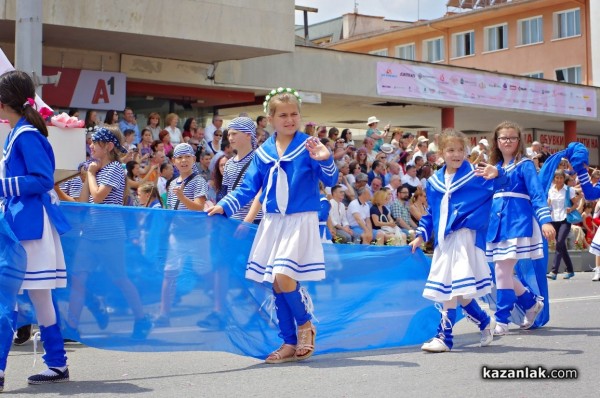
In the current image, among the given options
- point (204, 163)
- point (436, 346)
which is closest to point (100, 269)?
point (436, 346)

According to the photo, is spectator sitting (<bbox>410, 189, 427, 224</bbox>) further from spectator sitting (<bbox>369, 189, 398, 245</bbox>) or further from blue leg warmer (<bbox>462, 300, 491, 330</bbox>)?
blue leg warmer (<bbox>462, 300, 491, 330</bbox>)

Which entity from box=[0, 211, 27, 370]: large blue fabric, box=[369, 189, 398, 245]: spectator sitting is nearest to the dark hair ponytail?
box=[0, 211, 27, 370]: large blue fabric

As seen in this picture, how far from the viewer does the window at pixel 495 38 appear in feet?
171

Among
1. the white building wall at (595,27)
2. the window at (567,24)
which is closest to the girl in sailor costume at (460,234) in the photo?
the white building wall at (595,27)

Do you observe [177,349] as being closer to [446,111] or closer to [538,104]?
[446,111]

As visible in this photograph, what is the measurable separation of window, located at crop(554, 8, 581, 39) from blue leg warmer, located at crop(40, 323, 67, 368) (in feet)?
150

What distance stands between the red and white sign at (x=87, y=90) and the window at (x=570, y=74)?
1273 inches

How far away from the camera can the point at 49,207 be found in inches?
250

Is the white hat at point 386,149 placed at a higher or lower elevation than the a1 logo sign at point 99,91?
lower

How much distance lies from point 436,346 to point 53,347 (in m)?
2.91

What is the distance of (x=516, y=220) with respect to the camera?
9.29 meters

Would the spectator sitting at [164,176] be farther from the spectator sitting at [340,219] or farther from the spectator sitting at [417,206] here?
the spectator sitting at [417,206]

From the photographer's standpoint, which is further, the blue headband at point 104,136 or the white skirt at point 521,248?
the white skirt at point 521,248

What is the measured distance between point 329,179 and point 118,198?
236cm
